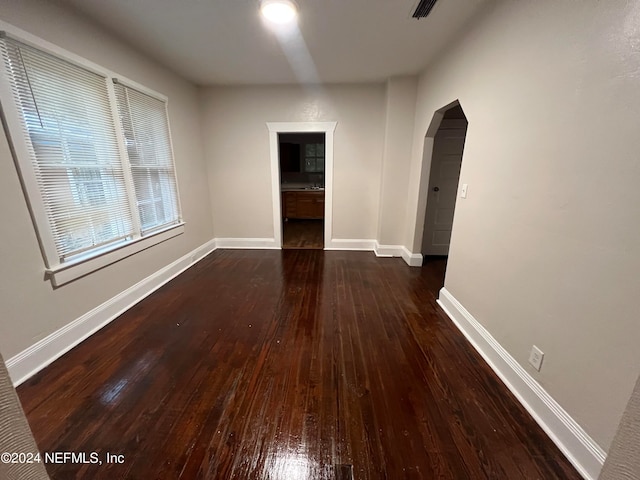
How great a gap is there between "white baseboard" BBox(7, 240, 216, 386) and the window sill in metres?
0.36

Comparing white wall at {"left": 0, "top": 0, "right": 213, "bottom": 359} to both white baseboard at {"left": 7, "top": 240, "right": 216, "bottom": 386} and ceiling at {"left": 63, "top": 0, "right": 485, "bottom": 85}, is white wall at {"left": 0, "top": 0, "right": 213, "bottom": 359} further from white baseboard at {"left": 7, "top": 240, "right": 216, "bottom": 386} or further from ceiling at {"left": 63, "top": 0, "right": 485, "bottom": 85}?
ceiling at {"left": 63, "top": 0, "right": 485, "bottom": 85}

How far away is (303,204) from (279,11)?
15.8ft

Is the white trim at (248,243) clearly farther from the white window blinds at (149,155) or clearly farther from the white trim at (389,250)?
the white trim at (389,250)

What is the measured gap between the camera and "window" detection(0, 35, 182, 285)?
1.73 m

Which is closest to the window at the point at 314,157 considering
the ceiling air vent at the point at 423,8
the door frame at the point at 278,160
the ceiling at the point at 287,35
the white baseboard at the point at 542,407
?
the door frame at the point at 278,160

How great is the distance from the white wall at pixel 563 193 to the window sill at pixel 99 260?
322cm

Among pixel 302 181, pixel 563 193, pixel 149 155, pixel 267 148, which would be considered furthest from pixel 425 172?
pixel 302 181

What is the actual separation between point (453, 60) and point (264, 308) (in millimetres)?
3057

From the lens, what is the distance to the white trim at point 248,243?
459 centimetres

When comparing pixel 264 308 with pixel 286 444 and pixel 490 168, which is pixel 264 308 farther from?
pixel 490 168

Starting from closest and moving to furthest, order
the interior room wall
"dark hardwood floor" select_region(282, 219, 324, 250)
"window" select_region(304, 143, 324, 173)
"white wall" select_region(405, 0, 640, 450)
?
1. "white wall" select_region(405, 0, 640, 450)
2. the interior room wall
3. "dark hardwood floor" select_region(282, 219, 324, 250)
4. "window" select_region(304, 143, 324, 173)

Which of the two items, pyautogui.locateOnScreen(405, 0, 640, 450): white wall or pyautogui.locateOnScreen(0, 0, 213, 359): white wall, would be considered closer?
pyautogui.locateOnScreen(405, 0, 640, 450): white wall

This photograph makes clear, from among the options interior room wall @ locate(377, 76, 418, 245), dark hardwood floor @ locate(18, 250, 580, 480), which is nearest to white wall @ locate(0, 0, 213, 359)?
dark hardwood floor @ locate(18, 250, 580, 480)

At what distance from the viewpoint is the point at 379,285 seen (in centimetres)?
318
